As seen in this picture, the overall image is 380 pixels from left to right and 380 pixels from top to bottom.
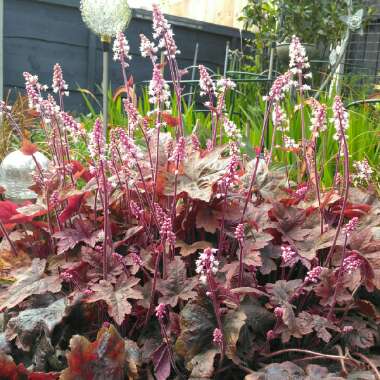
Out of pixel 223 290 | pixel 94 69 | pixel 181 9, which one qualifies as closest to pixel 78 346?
pixel 223 290

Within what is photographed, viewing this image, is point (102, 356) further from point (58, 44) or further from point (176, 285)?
point (58, 44)

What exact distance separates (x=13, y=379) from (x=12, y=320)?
0.44ft

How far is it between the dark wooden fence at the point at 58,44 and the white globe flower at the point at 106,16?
10.2ft

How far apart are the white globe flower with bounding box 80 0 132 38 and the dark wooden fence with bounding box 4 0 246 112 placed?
310 cm

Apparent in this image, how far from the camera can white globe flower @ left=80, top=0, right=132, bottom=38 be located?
2078 millimetres

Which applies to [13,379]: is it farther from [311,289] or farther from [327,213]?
[327,213]

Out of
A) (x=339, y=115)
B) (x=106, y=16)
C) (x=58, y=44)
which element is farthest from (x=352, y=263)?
(x=58, y=44)

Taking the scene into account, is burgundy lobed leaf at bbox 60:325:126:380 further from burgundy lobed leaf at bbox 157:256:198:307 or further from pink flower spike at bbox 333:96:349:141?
pink flower spike at bbox 333:96:349:141

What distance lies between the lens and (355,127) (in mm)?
2625

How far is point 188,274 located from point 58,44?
5.11m

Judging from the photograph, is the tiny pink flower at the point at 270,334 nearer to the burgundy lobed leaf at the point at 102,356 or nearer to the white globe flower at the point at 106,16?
the burgundy lobed leaf at the point at 102,356

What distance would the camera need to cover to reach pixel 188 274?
1.23 m

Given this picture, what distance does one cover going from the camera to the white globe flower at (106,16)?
2.08 m

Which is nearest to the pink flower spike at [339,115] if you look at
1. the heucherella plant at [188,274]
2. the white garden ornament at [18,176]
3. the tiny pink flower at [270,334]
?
the heucherella plant at [188,274]
